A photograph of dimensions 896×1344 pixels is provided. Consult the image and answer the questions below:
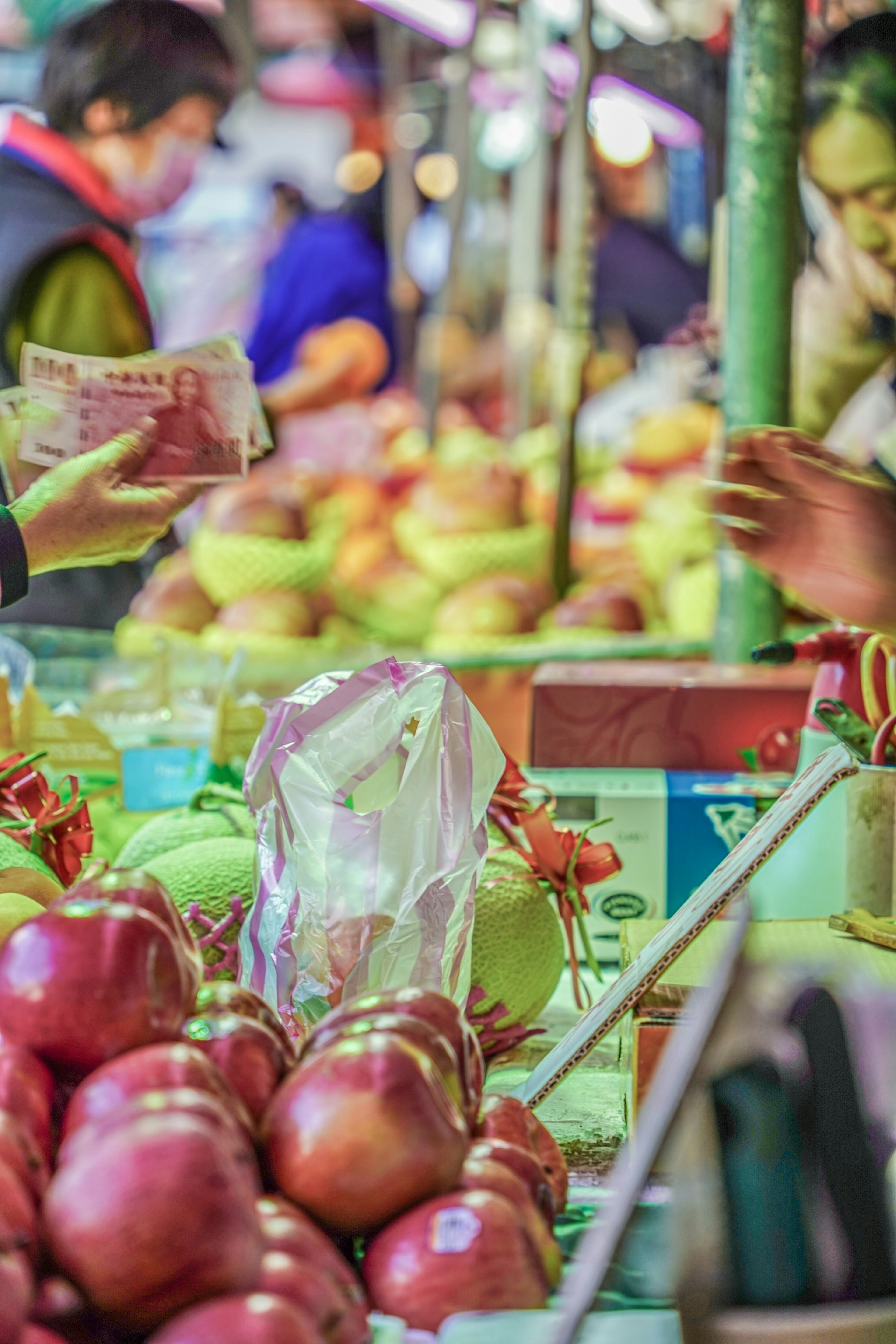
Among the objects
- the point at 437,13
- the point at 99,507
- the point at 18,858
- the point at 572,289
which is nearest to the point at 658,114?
the point at 437,13

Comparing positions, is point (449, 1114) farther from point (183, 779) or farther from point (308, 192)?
point (308, 192)

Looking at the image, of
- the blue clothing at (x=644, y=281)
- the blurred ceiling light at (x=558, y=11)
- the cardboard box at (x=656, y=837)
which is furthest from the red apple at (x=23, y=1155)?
the blue clothing at (x=644, y=281)

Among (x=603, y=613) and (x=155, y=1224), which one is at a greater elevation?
(x=603, y=613)

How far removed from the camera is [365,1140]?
0.60m

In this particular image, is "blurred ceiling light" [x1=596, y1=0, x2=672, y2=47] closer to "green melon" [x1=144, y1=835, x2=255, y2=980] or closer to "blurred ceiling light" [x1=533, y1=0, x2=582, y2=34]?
"blurred ceiling light" [x1=533, y1=0, x2=582, y2=34]

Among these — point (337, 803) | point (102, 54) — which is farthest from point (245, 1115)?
point (102, 54)

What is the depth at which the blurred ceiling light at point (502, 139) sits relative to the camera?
5.68 m

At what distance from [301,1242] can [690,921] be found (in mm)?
387

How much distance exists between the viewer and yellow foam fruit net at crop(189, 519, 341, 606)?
2.81m

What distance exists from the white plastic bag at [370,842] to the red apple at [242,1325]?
46 centimetres

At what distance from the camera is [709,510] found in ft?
3.92

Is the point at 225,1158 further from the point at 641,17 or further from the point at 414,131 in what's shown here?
the point at 414,131

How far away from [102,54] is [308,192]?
6.47 m

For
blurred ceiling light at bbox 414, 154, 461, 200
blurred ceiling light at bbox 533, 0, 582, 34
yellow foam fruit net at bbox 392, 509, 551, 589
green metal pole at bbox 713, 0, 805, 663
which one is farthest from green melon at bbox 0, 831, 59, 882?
blurred ceiling light at bbox 414, 154, 461, 200
